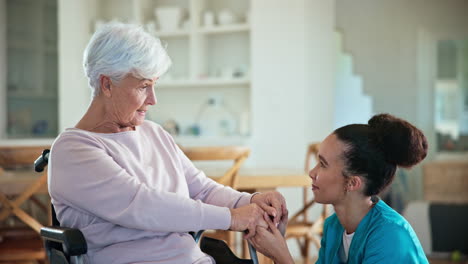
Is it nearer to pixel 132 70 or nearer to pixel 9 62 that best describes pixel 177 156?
pixel 132 70

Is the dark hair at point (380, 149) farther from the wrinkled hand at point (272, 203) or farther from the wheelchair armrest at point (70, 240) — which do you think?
the wheelchair armrest at point (70, 240)

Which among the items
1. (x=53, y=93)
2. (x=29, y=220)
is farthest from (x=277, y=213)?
(x=53, y=93)

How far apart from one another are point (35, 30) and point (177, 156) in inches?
190

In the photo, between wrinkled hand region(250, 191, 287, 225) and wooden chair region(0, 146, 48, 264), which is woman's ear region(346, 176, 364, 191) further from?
wooden chair region(0, 146, 48, 264)

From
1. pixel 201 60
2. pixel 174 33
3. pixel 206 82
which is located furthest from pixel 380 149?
pixel 174 33

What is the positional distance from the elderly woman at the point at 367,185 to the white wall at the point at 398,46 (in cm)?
587

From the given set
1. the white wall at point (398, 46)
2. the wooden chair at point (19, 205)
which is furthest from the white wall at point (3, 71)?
the white wall at point (398, 46)

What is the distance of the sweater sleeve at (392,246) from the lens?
166 centimetres

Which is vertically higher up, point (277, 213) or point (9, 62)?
point (9, 62)

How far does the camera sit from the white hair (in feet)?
5.37

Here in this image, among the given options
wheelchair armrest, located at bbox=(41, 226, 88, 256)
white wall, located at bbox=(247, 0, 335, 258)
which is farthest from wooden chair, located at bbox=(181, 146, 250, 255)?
white wall, located at bbox=(247, 0, 335, 258)

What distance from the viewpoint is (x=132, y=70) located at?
5.45 feet

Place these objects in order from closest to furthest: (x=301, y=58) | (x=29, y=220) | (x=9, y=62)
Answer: (x=29, y=220) < (x=301, y=58) < (x=9, y=62)

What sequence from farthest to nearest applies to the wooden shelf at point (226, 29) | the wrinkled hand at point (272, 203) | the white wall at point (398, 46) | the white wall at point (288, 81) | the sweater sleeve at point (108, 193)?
the white wall at point (398, 46) < the wooden shelf at point (226, 29) < the white wall at point (288, 81) < the wrinkled hand at point (272, 203) < the sweater sleeve at point (108, 193)
